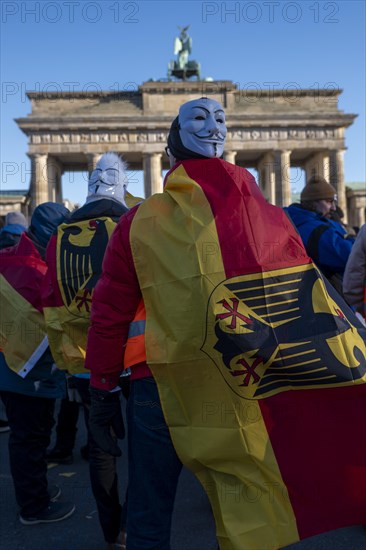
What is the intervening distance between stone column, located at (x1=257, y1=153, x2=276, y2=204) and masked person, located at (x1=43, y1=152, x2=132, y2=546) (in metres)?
36.1

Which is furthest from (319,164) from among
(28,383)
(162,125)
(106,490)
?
(106,490)

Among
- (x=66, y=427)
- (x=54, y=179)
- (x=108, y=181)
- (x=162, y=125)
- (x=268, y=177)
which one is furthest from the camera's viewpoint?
(x=54, y=179)

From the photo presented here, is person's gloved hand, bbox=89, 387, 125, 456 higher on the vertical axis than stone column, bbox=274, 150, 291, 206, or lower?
lower

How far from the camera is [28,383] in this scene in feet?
10.9

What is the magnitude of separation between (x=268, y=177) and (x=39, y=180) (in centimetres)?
1600

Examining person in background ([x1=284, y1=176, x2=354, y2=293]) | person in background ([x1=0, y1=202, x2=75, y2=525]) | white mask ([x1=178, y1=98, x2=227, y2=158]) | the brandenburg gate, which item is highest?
the brandenburg gate

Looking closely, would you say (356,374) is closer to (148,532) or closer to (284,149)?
(148,532)

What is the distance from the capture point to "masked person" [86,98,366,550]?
1.85 meters

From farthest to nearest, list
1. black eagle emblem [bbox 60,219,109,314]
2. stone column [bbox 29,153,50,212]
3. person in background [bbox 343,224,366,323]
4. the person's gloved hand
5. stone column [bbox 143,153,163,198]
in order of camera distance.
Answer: stone column [bbox 143,153,163,198]
stone column [bbox 29,153,50,212]
person in background [bbox 343,224,366,323]
black eagle emblem [bbox 60,219,109,314]
the person's gloved hand

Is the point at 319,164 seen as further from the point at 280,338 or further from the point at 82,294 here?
the point at 280,338

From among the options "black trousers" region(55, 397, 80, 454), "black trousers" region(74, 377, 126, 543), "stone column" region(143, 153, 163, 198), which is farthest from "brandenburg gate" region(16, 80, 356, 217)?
"black trousers" region(74, 377, 126, 543)

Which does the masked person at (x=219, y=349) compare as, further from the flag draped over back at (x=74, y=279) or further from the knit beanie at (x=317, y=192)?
the knit beanie at (x=317, y=192)

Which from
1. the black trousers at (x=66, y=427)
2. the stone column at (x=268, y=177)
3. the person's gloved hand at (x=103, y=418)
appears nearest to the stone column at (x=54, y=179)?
the stone column at (x=268, y=177)

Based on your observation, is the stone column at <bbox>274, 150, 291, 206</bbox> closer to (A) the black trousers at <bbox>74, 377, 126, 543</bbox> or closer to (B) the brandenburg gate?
(B) the brandenburg gate
